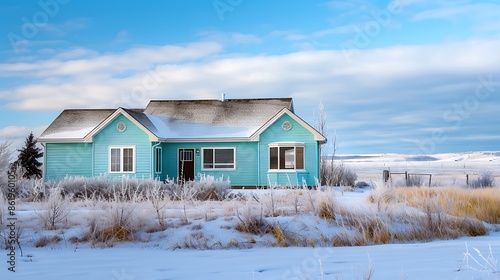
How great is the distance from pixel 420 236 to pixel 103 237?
6008mm

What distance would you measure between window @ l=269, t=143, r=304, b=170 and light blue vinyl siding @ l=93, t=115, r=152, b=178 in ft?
20.4

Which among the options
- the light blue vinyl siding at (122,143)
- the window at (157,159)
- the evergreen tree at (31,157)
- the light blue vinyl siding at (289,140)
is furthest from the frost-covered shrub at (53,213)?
the evergreen tree at (31,157)

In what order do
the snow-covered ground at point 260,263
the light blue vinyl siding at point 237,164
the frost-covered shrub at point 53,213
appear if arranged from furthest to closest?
the light blue vinyl siding at point 237,164
the frost-covered shrub at point 53,213
the snow-covered ground at point 260,263

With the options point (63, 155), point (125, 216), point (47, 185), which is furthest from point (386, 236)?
point (63, 155)

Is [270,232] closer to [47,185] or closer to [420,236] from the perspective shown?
[420,236]

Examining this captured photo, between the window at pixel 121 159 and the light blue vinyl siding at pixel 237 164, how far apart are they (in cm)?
187

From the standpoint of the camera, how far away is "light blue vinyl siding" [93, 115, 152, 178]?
28.3 metres

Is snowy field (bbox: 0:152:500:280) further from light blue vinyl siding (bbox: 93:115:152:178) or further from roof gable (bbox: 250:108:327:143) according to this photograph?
roof gable (bbox: 250:108:327:143)

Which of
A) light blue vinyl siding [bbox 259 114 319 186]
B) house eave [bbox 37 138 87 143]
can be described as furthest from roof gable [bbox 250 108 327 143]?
house eave [bbox 37 138 87 143]

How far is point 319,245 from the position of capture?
33.8 feet

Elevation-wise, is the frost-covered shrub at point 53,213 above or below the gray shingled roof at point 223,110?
below

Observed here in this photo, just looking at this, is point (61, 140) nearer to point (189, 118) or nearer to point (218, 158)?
point (189, 118)

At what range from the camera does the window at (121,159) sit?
93.8ft

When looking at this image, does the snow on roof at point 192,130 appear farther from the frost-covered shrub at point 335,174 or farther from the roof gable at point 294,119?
the frost-covered shrub at point 335,174
